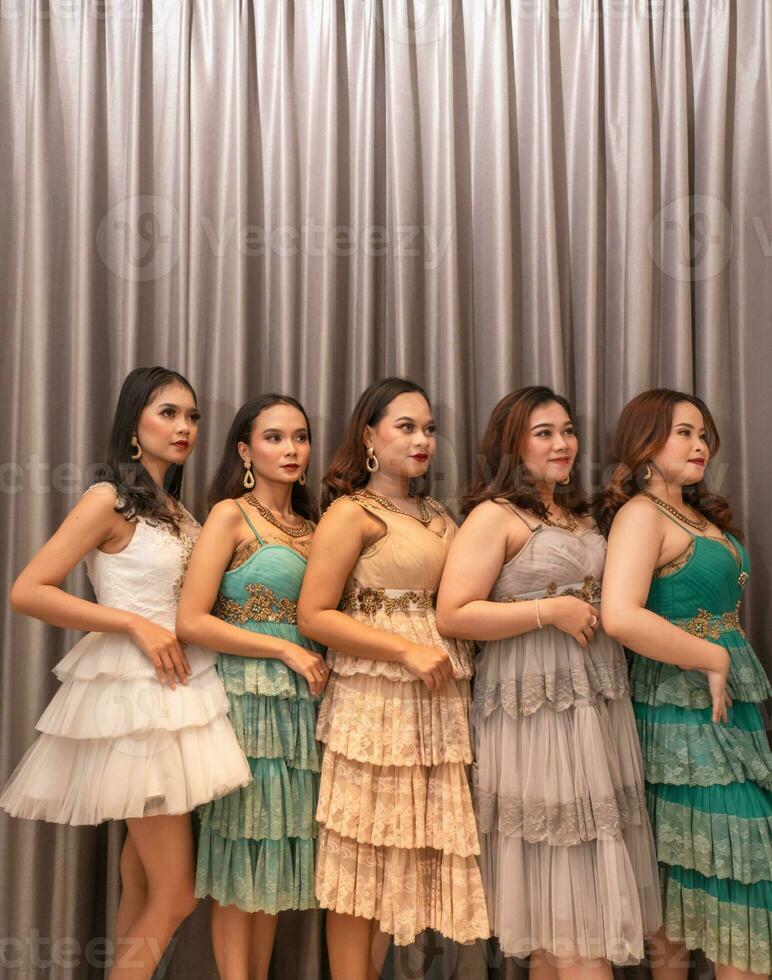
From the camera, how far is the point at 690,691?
1.98 metres

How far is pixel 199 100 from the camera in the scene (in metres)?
2.52

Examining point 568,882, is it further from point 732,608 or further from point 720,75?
point 720,75

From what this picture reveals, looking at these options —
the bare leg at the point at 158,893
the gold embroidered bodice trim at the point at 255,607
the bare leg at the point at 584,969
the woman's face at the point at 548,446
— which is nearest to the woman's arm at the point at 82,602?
the gold embroidered bodice trim at the point at 255,607

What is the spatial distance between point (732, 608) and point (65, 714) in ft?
5.36

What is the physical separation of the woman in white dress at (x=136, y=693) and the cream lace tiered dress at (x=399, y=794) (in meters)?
0.25

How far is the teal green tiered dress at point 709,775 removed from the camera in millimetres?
1840

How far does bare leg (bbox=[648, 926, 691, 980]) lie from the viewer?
2.02 metres

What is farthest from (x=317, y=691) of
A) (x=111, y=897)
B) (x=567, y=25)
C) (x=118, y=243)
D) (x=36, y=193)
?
(x=567, y=25)

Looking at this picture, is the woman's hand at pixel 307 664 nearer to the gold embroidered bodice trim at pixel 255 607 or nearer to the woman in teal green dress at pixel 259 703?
the woman in teal green dress at pixel 259 703

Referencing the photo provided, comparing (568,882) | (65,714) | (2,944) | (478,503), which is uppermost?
(478,503)

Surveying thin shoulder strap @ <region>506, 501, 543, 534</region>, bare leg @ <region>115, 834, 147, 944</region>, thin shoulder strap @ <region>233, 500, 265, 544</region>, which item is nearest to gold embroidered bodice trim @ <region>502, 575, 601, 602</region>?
thin shoulder strap @ <region>506, 501, 543, 534</region>

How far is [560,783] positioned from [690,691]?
395mm

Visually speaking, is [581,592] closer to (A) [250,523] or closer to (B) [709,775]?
(B) [709,775]

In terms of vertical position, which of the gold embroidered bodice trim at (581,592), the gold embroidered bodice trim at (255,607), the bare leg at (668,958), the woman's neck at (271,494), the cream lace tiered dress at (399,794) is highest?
the woman's neck at (271,494)
